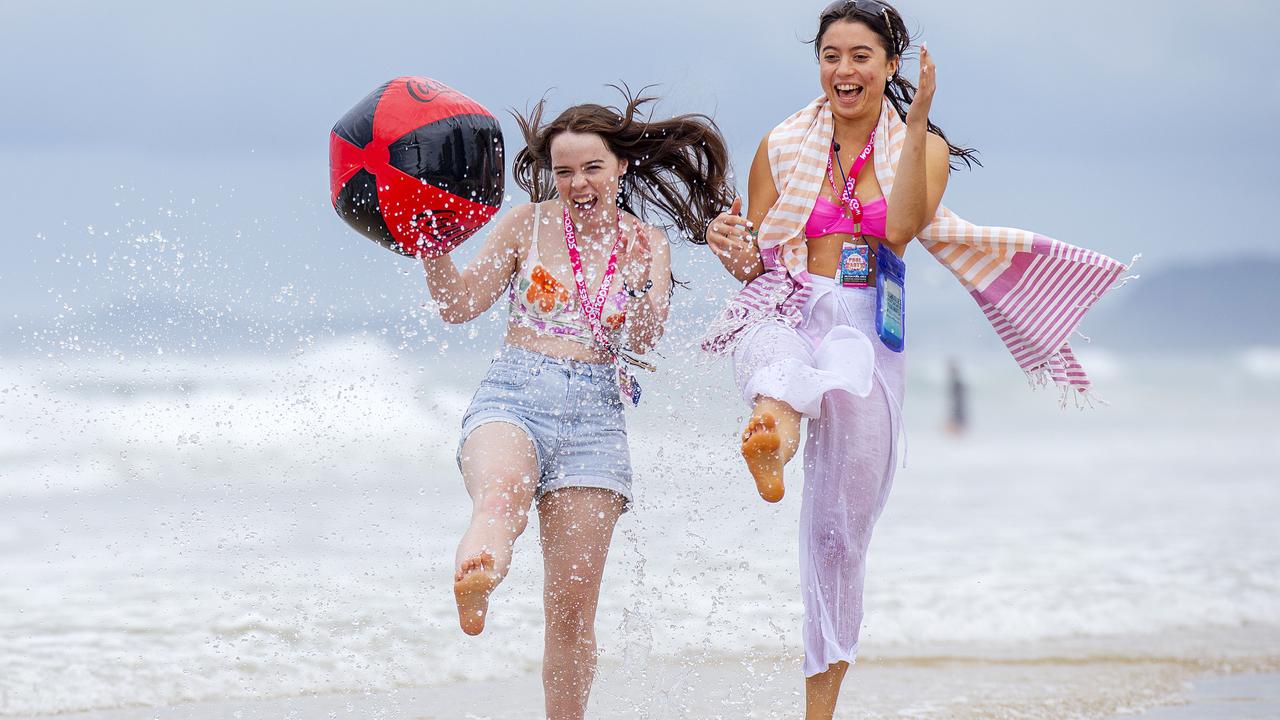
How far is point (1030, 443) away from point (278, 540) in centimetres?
1668

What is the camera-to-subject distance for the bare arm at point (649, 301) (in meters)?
4.73

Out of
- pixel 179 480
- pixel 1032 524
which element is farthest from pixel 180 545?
pixel 1032 524

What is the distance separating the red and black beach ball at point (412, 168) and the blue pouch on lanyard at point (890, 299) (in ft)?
4.50

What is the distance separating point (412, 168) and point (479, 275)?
0.44 meters

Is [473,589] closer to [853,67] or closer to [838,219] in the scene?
[838,219]

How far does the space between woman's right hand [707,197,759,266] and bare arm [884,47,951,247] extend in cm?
47

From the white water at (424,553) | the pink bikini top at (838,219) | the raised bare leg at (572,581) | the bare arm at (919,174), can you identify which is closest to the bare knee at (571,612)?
the raised bare leg at (572,581)

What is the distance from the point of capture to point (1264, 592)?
877 centimetres

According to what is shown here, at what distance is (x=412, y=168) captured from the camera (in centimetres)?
450

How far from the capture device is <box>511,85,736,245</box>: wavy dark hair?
4859 mm

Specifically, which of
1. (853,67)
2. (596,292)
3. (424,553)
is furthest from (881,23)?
(424,553)

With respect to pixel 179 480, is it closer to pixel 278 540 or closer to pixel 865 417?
Answer: pixel 278 540

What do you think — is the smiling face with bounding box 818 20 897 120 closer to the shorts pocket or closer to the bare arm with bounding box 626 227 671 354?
the bare arm with bounding box 626 227 671 354

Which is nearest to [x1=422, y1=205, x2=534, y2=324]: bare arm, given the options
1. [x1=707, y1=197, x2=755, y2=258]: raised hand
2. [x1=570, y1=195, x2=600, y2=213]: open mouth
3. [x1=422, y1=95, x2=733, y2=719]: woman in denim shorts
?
[x1=422, y1=95, x2=733, y2=719]: woman in denim shorts
